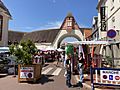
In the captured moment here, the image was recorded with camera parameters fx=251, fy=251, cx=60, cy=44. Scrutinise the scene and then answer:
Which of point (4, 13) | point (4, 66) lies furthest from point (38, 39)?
point (4, 66)

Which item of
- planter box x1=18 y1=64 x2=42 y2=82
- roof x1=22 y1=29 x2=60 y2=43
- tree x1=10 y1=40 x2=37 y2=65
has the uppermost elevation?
roof x1=22 y1=29 x2=60 y2=43

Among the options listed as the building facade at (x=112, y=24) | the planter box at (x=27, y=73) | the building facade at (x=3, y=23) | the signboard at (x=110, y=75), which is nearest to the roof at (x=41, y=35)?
the building facade at (x=3, y=23)

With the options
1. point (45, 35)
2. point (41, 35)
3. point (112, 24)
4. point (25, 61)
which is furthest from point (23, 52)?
point (41, 35)

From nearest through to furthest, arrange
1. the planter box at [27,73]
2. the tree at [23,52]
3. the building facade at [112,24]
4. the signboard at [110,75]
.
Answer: the signboard at [110,75], the planter box at [27,73], the tree at [23,52], the building facade at [112,24]

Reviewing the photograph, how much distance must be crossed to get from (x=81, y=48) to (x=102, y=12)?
1060 centimetres

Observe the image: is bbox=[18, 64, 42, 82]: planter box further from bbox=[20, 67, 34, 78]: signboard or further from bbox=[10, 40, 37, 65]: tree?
bbox=[10, 40, 37, 65]: tree

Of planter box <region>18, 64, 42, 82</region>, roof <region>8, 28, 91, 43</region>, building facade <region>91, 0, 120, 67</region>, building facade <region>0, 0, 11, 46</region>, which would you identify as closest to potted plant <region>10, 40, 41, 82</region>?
planter box <region>18, 64, 42, 82</region>

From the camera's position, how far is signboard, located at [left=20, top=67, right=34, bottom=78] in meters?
14.5

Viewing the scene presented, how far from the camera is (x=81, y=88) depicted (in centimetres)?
1247

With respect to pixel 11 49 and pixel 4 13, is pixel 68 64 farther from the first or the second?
pixel 4 13

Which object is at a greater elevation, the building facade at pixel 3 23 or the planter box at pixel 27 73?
the building facade at pixel 3 23

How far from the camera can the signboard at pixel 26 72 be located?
14.5m

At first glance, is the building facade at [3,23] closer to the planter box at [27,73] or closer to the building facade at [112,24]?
the building facade at [112,24]

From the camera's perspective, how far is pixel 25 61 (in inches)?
588
